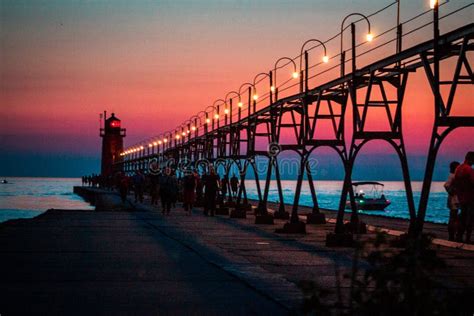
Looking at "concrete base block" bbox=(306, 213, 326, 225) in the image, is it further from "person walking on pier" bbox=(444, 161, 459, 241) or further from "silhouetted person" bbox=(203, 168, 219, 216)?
"person walking on pier" bbox=(444, 161, 459, 241)

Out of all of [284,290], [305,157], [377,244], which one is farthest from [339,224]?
[377,244]

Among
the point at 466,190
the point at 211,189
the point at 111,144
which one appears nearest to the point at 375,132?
the point at 466,190

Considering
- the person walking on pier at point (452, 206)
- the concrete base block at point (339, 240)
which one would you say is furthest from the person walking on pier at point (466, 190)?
the concrete base block at point (339, 240)

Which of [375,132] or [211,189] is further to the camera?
[211,189]

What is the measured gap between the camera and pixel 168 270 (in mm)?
12523

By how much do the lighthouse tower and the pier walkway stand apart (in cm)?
12800

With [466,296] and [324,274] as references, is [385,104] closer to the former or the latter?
[324,274]

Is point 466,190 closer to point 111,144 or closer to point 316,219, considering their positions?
point 316,219

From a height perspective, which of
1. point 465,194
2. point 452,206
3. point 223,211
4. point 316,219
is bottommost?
point 316,219

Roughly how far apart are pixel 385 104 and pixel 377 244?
1414 centimetres

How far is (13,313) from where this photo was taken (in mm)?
8289

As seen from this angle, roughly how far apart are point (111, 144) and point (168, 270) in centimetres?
14246

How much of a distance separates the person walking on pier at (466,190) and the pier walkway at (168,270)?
868mm

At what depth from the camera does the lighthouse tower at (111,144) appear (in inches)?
5866
